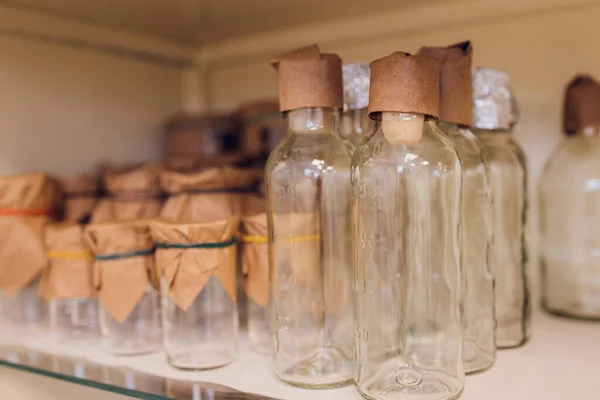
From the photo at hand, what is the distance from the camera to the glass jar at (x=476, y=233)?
23.9 inches

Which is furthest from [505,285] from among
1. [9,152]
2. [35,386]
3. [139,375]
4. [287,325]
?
[9,152]

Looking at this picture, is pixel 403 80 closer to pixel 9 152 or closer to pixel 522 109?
pixel 522 109

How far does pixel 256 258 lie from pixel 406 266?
163 millimetres

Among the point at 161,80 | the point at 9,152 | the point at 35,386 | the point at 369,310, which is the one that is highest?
the point at 161,80

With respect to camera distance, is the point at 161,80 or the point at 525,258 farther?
the point at 161,80

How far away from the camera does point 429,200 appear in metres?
0.61

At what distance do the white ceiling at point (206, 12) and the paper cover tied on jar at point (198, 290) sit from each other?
36 cm

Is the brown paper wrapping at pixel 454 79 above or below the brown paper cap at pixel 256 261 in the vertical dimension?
above

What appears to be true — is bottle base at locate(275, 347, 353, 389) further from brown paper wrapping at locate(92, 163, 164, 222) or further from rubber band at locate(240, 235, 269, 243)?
brown paper wrapping at locate(92, 163, 164, 222)

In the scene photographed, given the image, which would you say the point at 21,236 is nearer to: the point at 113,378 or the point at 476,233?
the point at 113,378

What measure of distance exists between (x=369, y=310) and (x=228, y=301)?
0.18m

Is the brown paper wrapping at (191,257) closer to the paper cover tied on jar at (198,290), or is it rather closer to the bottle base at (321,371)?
the paper cover tied on jar at (198,290)

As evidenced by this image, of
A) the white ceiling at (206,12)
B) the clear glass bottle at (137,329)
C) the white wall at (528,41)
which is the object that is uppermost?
the white ceiling at (206,12)

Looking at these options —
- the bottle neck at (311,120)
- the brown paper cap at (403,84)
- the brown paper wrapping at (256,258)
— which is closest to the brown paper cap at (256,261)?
the brown paper wrapping at (256,258)
